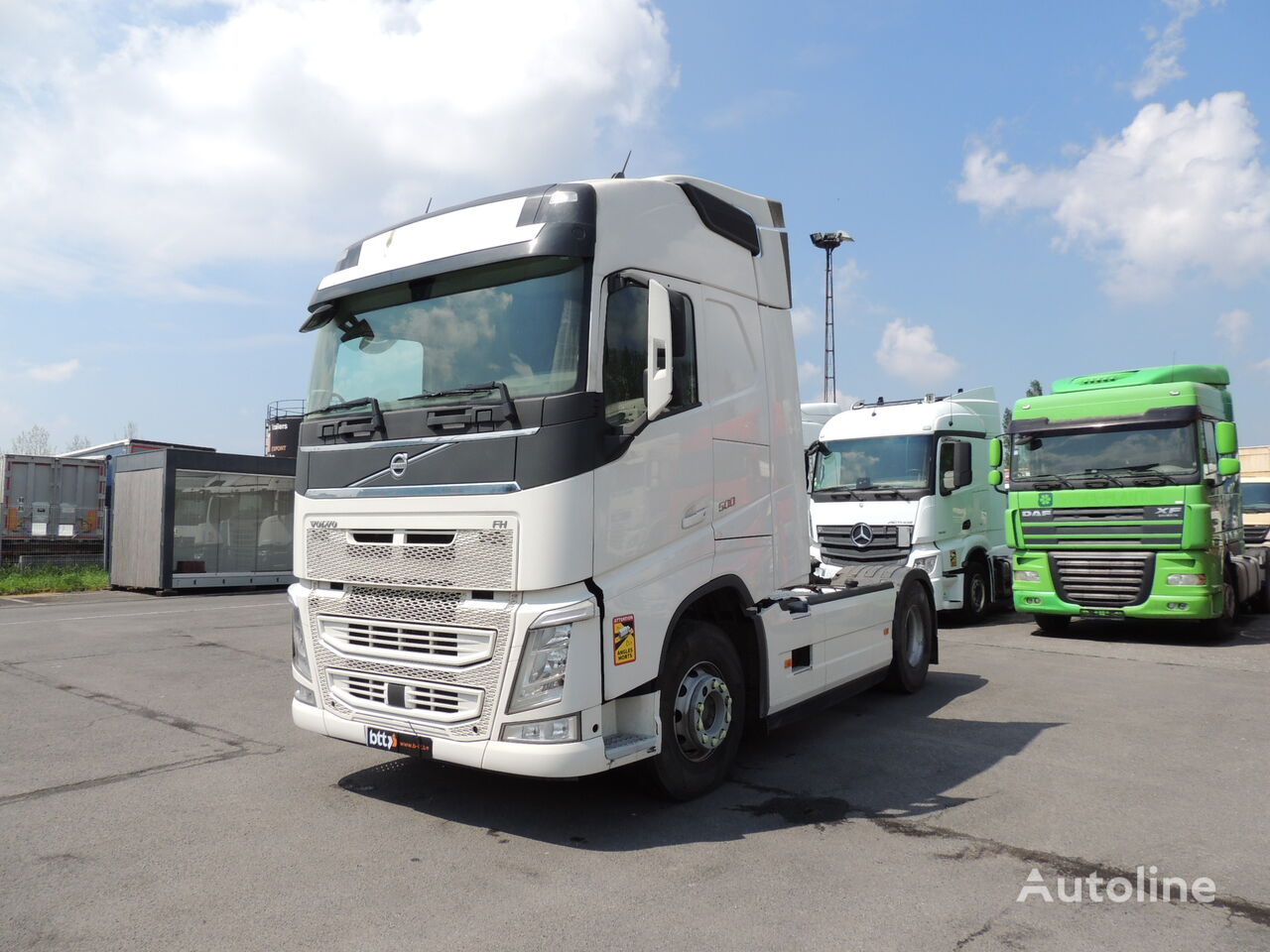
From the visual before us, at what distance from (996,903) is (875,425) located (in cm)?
1001

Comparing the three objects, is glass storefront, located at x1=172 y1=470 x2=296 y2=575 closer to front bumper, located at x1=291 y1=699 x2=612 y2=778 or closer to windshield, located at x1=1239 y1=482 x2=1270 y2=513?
front bumper, located at x1=291 y1=699 x2=612 y2=778

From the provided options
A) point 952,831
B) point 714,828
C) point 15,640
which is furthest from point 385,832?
point 15,640

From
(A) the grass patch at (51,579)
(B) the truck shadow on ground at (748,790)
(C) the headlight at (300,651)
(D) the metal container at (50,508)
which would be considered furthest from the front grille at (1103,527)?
(D) the metal container at (50,508)

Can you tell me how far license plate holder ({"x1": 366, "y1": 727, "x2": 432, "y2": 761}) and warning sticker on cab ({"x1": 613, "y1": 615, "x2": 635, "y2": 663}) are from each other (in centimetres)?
105

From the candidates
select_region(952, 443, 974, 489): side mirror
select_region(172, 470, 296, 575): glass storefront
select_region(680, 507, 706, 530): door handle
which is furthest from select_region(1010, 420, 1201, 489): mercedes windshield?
select_region(172, 470, 296, 575): glass storefront

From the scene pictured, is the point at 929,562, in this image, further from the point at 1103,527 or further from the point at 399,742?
the point at 399,742

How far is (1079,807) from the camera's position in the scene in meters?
5.07

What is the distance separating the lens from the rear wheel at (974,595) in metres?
13.3

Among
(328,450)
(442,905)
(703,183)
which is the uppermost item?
(703,183)

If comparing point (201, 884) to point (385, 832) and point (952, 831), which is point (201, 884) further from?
point (952, 831)

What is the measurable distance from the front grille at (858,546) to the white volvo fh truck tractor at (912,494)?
0.04 ft

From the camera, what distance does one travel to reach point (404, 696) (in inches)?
189

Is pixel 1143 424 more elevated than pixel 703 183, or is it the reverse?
pixel 703 183

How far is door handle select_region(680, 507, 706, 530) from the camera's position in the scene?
5.12 m
